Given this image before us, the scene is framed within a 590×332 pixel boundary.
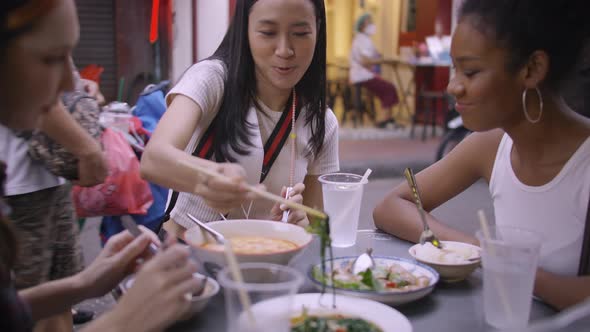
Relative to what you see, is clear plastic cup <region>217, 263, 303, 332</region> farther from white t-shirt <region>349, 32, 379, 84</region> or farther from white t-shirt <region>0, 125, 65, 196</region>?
white t-shirt <region>349, 32, 379, 84</region>

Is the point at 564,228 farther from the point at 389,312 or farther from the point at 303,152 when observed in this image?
the point at 303,152

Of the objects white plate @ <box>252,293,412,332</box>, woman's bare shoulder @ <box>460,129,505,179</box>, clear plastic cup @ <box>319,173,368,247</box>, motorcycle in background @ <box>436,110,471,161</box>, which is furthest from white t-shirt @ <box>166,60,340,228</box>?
motorcycle in background @ <box>436,110,471,161</box>

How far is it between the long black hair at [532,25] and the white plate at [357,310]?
0.72m

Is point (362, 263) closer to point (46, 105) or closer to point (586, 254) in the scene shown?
point (586, 254)

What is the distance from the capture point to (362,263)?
1.35m

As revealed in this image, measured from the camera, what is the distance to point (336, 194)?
158cm

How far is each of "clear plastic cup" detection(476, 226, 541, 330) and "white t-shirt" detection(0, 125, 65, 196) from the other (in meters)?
1.65

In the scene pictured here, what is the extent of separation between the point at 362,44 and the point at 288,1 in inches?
342

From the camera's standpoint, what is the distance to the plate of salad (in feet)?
3.91

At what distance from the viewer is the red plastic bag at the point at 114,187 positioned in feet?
9.05

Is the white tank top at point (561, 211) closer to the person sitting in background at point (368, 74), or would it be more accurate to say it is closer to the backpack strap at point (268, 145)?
the backpack strap at point (268, 145)

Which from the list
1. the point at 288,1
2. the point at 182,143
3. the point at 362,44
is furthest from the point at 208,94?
the point at 362,44

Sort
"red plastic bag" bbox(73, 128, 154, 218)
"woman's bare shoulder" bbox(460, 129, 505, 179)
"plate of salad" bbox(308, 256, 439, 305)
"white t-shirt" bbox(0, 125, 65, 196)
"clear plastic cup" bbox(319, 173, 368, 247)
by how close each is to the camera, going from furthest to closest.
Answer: "red plastic bag" bbox(73, 128, 154, 218) → "white t-shirt" bbox(0, 125, 65, 196) → "woman's bare shoulder" bbox(460, 129, 505, 179) → "clear plastic cup" bbox(319, 173, 368, 247) → "plate of salad" bbox(308, 256, 439, 305)

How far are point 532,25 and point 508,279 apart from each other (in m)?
0.69
